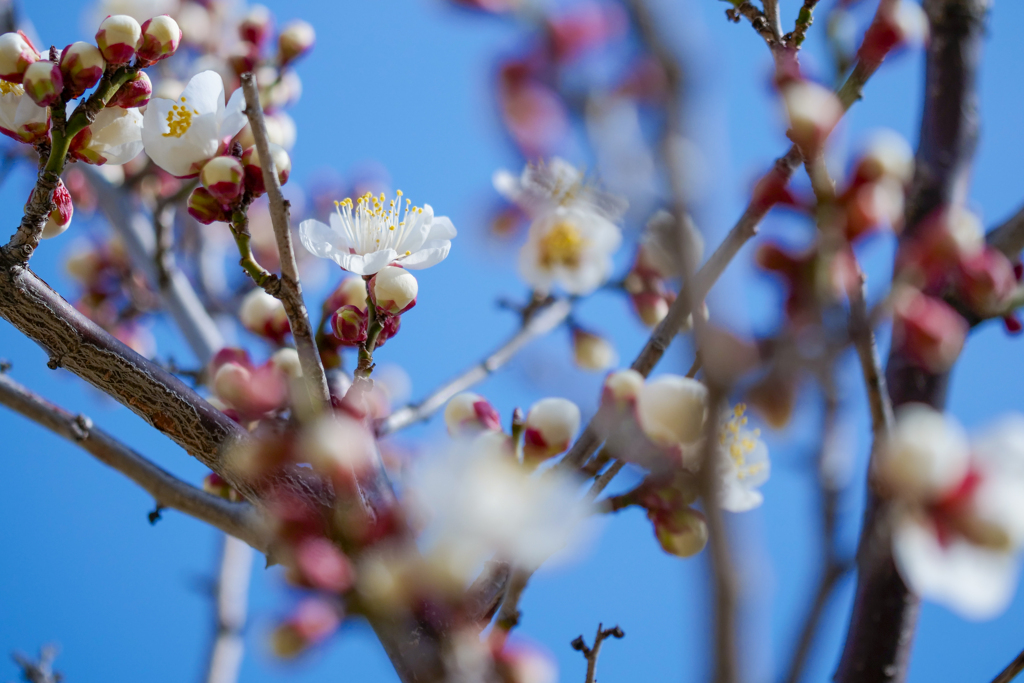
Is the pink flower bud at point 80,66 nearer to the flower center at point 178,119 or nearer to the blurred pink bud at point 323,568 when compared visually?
the flower center at point 178,119

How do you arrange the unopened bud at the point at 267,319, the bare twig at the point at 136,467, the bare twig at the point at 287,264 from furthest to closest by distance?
the unopened bud at the point at 267,319
the bare twig at the point at 136,467
the bare twig at the point at 287,264

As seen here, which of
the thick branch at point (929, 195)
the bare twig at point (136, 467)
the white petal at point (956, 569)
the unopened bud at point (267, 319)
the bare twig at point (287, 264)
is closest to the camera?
the white petal at point (956, 569)

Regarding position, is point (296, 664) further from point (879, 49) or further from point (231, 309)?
point (231, 309)

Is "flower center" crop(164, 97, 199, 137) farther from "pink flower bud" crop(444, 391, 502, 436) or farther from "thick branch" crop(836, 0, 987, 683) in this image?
"thick branch" crop(836, 0, 987, 683)

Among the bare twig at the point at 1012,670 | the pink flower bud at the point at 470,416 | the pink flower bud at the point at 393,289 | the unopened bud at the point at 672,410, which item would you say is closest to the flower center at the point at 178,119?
the pink flower bud at the point at 393,289

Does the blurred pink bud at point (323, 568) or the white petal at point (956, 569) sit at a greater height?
the white petal at point (956, 569)

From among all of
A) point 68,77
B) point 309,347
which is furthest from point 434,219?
point 68,77

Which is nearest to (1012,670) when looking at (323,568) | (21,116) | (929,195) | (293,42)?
(929,195)

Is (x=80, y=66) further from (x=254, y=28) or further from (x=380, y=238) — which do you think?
(x=254, y=28)
